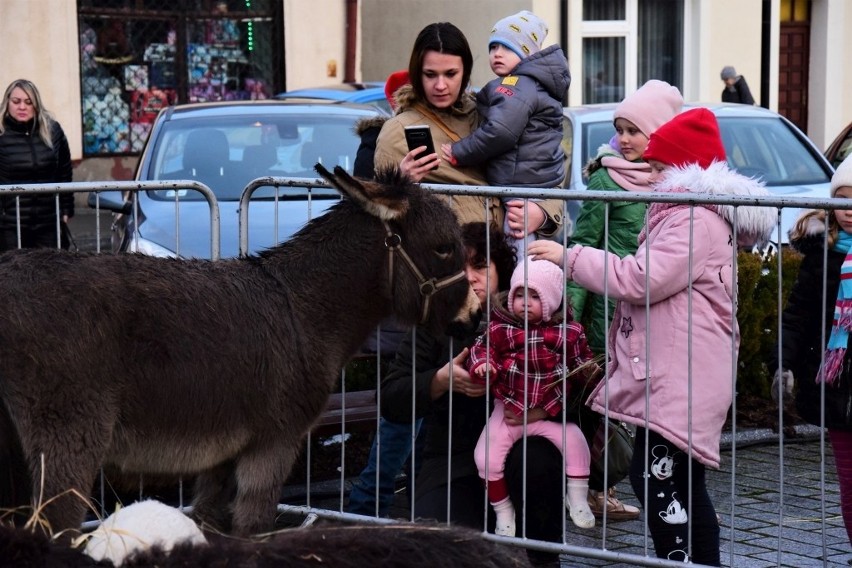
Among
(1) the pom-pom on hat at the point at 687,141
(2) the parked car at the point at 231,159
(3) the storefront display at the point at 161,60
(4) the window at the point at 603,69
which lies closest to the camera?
(1) the pom-pom on hat at the point at 687,141

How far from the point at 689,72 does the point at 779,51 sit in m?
2.34

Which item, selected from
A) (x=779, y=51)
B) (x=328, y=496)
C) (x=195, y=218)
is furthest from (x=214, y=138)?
(x=779, y=51)

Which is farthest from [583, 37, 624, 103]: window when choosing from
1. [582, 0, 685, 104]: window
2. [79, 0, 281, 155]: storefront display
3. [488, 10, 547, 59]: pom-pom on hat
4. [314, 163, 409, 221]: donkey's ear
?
[314, 163, 409, 221]: donkey's ear

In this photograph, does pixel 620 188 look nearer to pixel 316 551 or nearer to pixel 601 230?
pixel 601 230

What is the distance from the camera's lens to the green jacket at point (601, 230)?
6.37 meters

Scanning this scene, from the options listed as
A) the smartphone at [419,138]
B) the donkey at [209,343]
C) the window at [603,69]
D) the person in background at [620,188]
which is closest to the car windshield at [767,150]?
the person in background at [620,188]

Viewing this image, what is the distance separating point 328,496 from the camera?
22.8 ft

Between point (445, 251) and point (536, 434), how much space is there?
941 millimetres

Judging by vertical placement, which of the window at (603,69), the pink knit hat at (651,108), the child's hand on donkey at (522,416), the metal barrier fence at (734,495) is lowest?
the metal barrier fence at (734,495)

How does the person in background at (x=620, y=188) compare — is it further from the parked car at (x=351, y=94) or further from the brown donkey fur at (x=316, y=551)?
the parked car at (x=351, y=94)

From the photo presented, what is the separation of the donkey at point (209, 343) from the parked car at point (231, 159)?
351 centimetres

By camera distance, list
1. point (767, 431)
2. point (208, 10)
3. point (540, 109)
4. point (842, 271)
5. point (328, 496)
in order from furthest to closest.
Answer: point (208, 10)
point (767, 431)
point (328, 496)
point (540, 109)
point (842, 271)

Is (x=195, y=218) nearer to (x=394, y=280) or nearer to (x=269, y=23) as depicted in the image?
(x=394, y=280)

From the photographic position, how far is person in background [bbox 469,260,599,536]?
5.28 meters
